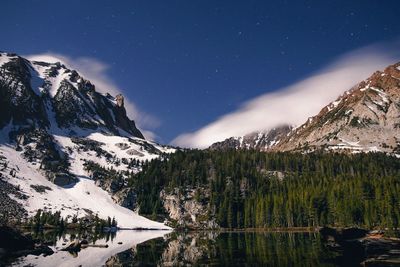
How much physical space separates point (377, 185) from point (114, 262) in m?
144

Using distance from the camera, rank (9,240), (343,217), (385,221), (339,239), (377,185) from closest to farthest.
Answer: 1. (339,239)
2. (9,240)
3. (385,221)
4. (343,217)
5. (377,185)

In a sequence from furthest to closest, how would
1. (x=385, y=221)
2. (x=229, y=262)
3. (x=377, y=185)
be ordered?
(x=377, y=185), (x=385, y=221), (x=229, y=262)

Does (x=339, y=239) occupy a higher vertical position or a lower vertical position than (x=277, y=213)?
lower

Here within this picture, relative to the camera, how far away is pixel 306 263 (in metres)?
50.4

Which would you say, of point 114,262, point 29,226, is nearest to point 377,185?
point 114,262

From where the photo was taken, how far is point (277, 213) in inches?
7318

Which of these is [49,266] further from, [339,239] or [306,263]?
[339,239]

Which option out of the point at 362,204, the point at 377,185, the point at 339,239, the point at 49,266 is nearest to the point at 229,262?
the point at 339,239

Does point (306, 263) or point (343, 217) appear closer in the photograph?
point (306, 263)

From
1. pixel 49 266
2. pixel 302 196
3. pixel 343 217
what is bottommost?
pixel 49 266

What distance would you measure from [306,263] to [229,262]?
11.2m

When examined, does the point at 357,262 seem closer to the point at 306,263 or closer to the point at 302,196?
the point at 306,263

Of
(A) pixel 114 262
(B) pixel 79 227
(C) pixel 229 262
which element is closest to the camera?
(C) pixel 229 262

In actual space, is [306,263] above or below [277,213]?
below
